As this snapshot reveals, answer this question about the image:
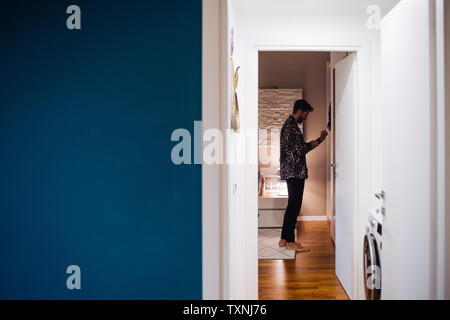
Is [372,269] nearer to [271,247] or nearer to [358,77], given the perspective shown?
[358,77]

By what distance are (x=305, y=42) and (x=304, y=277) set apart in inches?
78.3

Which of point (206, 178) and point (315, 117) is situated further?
point (315, 117)

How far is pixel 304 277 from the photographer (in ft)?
11.0

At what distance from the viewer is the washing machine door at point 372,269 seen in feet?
8.07

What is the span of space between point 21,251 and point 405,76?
1904 millimetres

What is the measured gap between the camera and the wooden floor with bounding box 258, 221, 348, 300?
2959 mm

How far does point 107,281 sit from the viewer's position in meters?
1.49

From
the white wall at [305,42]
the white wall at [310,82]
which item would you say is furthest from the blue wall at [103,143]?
the white wall at [310,82]

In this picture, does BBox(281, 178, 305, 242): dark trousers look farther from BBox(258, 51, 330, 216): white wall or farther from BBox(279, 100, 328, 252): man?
BBox(258, 51, 330, 216): white wall

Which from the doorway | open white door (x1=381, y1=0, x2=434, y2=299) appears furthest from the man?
open white door (x1=381, y1=0, x2=434, y2=299)

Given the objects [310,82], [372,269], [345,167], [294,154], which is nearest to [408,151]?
[372,269]
